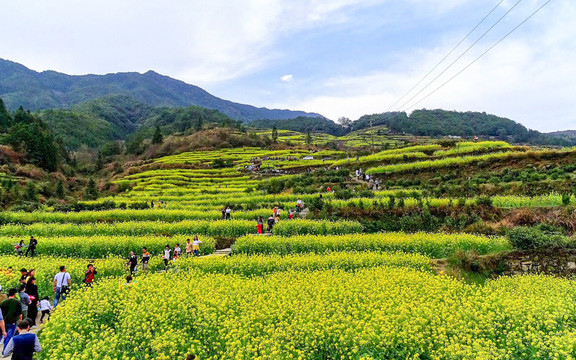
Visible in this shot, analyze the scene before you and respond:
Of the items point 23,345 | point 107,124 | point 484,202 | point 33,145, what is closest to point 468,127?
point 484,202

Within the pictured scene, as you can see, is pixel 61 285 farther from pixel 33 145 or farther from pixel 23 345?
pixel 33 145

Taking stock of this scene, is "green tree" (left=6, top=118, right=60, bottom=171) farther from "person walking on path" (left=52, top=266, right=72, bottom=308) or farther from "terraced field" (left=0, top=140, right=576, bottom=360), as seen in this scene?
"person walking on path" (left=52, top=266, right=72, bottom=308)

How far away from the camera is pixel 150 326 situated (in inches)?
372

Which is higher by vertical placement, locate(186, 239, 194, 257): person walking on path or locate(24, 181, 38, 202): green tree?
locate(24, 181, 38, 202): green tree

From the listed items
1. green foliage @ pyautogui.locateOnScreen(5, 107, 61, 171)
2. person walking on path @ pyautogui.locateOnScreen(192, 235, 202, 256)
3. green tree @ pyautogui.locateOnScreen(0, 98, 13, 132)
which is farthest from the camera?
green tree @ pyautogui.locateOnScreen(0, 98, 13, 132)

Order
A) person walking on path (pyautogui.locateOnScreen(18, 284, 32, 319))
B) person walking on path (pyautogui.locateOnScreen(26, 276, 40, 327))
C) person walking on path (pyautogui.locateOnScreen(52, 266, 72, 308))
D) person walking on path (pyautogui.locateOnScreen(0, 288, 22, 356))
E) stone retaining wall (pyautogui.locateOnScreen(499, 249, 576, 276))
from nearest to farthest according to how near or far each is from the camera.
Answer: person walking on path (pyautogui.locateOnScreen(0, 288, 22, 356)) → person walking on path (pyautogui.locateOnScreen(18, 284, 32, 319)) → person walking on path (pyautogui.locateOnScreen(26, 276, 40, 327)) → person walking on path (pyautogui.locateOnScreen(52, 266, 72, 308)) → stone retaining wall (pyautogui.locateOnScreen(499, 249, 576, 276))

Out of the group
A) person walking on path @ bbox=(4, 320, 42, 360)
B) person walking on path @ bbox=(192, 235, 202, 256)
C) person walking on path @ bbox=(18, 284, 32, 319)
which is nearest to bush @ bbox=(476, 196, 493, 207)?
person walking on path @ bbox=(192, 235, 202, 256)

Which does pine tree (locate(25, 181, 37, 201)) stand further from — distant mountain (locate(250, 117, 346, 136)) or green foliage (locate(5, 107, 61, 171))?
distant mountain (locate(250, 117, 346, 136))

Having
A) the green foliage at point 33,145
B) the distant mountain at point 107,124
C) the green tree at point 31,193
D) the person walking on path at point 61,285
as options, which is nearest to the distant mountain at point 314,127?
the distant mountain at point 107,124

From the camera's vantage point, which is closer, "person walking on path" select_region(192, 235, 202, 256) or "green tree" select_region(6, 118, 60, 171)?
"person walking on path" select_region(192, 235, 202, 256)

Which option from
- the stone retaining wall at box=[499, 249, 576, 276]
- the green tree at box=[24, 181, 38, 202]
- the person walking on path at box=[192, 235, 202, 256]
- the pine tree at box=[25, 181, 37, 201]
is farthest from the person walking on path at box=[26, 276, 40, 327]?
the pine tree at box=[25, 181, 37, 201]

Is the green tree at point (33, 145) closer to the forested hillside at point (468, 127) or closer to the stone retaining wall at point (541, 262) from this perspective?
the stone retaining wall at point (541, 262)

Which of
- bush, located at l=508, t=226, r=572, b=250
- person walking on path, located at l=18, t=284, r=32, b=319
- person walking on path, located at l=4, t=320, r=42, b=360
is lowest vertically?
person walking on path, located at l=18, t=284, r=32, b=319

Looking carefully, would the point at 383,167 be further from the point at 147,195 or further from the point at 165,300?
the point at 165,300
